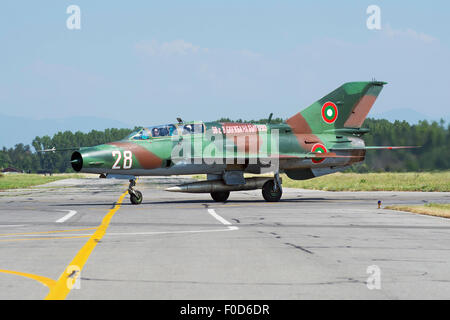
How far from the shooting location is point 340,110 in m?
29.2

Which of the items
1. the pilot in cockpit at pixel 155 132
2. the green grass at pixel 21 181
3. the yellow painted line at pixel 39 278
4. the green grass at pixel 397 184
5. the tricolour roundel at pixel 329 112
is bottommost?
the green grass at pixel 21 181

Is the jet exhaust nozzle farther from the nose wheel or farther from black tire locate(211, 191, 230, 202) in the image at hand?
the nose wheel

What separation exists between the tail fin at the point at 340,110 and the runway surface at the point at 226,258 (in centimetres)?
1099

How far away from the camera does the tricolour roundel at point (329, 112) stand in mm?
29062

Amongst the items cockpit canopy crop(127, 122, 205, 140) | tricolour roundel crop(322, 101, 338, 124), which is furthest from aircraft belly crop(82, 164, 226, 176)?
tricolour roundel crop(322, 101, 338, 124)

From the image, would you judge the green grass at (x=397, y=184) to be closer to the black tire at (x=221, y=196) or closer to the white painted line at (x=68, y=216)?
the black tire at (x=221, y=196)

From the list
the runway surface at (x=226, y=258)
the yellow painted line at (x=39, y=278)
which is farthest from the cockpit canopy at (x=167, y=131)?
the yellow painted line at (x=39, y=278)

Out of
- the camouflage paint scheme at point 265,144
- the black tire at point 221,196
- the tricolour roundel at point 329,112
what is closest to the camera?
the camouflage paint scheme at point 265,144

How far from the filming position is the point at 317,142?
92.7 feet

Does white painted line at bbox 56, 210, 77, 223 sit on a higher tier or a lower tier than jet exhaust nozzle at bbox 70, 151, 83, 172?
lower

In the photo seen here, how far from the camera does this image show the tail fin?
94.2ft

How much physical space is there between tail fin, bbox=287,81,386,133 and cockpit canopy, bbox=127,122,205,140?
4.85 metres

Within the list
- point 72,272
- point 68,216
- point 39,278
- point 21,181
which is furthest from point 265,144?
point 21,181

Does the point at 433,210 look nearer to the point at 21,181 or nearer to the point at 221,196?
the point at 221,196
